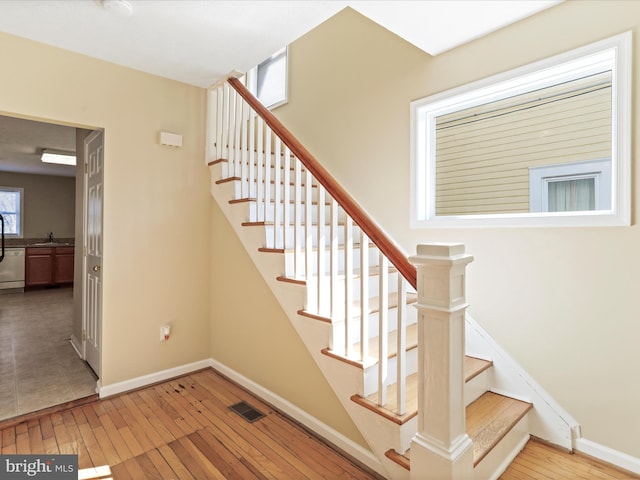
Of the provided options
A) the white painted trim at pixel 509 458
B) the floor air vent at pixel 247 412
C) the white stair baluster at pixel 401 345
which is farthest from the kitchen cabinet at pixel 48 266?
the white painted trim at pixel 509 458

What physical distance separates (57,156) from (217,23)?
4.81 meters

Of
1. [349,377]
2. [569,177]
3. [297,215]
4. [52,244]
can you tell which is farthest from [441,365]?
[52,244]

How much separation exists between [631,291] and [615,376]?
467 millimetres

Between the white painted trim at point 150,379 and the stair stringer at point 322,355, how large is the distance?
1287mm

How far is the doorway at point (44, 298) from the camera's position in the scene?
9.17 feet

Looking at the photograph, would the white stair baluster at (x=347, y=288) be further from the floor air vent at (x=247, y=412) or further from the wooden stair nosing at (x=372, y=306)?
the floor air vent at (x=247, y=412)

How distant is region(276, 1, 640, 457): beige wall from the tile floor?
2.84 meters

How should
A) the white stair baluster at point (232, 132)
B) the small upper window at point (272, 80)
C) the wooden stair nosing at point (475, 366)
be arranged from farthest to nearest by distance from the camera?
the small upper window at point (272, 80) < the white stair baluster at point (232, 132) < the wooden stair nosing at point (475, 366)

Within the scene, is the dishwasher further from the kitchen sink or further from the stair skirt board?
the stair skirt board

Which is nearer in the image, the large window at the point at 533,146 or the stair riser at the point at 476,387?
the large window at the point at 533,146

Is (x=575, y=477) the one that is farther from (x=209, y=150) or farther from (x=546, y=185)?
(x=209, y=150)

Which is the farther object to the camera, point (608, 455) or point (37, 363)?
point (37, 363)

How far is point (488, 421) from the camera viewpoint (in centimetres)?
196

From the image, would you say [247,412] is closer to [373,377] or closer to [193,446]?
[193,446]
